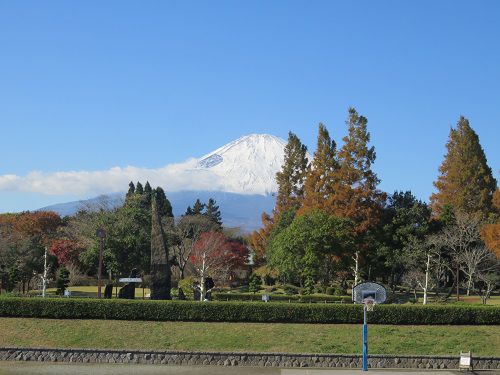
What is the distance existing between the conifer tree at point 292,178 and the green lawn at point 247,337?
3730 centimetres

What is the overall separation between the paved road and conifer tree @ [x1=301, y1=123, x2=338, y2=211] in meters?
29.5

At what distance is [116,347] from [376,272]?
2918 centimetres

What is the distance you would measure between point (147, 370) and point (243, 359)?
11.8ft

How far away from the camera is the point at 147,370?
22109 millimetres

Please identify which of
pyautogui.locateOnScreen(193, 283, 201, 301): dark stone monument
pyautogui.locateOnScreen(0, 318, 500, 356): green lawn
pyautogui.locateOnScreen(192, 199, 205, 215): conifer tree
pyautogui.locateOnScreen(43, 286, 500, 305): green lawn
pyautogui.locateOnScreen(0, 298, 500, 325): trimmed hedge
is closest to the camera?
pyautogui.locateOnScreen(0, 318, 500, 356): green lawn

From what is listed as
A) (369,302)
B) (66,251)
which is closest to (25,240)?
(66,251)

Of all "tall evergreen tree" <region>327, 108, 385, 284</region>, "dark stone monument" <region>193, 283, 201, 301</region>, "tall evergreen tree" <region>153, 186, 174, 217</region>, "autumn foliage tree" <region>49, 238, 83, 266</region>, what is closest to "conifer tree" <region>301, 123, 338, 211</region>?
"tall evergreen tree" <region>327, 108, 385, 284</region>

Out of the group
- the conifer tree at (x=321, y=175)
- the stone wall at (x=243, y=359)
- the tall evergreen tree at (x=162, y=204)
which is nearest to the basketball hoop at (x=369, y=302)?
the stone wall at (x=243, y=359)

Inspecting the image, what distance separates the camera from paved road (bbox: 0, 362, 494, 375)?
21.5 m

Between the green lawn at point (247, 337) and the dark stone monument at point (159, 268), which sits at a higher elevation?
the dark stone monument at point (159, 268)

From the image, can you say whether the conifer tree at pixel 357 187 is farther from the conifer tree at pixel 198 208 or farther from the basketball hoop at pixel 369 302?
the conifer tree at pixel 198 208

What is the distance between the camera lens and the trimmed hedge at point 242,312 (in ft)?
92.4

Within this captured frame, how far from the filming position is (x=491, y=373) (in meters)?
22.8

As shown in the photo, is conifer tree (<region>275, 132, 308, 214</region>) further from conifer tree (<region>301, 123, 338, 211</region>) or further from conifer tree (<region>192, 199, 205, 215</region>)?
conifer tree (<region>192, 199, 205, 215</region>)
